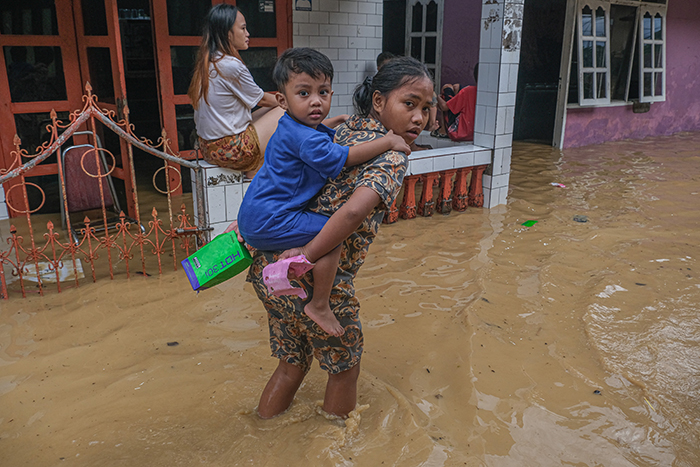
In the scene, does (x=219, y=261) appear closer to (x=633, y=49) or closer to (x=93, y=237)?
(x=93, y=237)

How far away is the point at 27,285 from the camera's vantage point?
4.14 metres

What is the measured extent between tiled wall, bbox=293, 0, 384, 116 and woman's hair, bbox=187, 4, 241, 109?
294 centimetres

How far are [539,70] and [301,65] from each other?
34.3 feet

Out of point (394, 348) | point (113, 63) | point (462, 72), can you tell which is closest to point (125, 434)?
point (394, 348)

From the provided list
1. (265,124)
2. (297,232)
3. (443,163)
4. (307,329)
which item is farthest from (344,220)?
(443,163)

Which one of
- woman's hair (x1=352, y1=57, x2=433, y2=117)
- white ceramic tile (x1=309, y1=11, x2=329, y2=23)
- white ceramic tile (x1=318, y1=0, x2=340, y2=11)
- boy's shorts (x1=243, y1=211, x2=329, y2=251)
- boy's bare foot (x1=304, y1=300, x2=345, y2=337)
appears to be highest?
white ceramic tile (x1=318, y1=0, x2=340, y2=11)

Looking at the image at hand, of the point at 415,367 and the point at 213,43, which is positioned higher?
the point at 213,43

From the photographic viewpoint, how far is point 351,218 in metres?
→ 1.91

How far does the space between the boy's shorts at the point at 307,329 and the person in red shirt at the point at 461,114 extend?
187 inches

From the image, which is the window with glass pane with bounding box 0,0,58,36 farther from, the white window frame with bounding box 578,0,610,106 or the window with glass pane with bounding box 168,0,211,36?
the white window frame with bounding box 578,0,610,106

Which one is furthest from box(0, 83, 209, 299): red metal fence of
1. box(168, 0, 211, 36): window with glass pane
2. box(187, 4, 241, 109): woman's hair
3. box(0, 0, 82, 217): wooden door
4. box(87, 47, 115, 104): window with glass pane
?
box(168, 0, 211, 36): window with glass pane

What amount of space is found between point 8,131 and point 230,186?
2.65m

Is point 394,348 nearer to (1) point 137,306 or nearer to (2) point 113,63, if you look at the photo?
Result: (1) point 137,306

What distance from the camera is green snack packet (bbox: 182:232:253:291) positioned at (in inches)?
87.0
